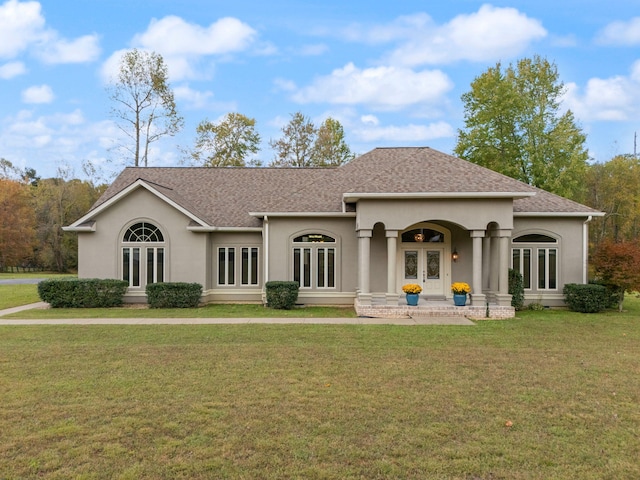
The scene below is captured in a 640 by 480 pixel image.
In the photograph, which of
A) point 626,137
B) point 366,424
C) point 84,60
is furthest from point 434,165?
point 626,137

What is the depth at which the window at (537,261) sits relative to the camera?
658 inches

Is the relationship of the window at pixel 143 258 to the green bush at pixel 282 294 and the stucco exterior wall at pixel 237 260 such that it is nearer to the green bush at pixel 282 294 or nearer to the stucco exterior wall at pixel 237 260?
the stucco exterior wall at pixel 237 260

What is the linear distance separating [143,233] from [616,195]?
41.8 m

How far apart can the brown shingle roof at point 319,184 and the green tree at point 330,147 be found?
17857 millimetres

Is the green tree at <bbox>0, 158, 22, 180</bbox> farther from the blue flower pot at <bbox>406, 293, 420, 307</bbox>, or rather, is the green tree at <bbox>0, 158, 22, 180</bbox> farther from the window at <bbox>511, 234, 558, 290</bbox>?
the window at <bbox>511, 234, 558, 290</bbox>

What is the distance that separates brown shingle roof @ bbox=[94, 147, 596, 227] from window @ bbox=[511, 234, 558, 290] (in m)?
1.24

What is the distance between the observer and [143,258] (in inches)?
666

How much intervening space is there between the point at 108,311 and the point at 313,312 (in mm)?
7234

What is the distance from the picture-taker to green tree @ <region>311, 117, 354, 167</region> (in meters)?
38.8

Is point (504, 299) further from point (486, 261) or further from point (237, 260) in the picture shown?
point (237, 260)

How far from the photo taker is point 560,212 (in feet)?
53.4

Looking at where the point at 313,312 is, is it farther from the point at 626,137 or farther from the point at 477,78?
the point at 626,137

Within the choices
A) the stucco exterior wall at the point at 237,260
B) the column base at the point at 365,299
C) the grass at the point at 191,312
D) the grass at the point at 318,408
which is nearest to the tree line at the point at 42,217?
the grass at the point at 191,312

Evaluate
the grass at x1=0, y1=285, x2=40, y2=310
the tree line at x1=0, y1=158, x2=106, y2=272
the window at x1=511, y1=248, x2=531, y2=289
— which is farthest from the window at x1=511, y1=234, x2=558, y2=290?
the tree line at x1=0, y1=158, x2=106, y2=272
